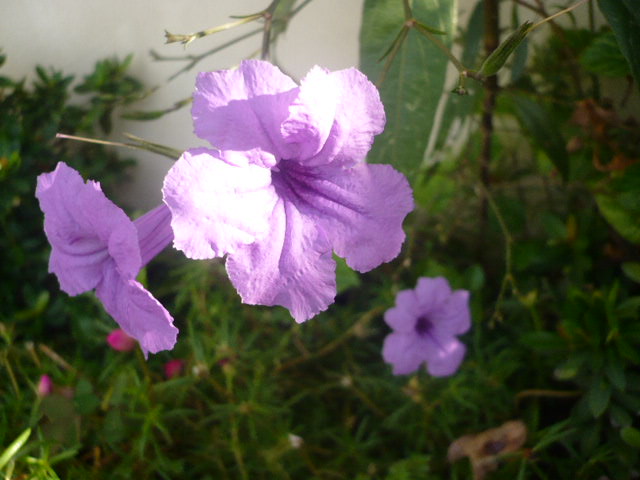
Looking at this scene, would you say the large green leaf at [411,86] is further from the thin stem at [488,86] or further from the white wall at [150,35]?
the white wall at [150,35]

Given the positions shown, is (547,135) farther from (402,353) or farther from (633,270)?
(402,353)

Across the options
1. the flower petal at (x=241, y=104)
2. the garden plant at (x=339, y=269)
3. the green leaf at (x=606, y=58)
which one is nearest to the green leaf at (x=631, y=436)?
the garden plant at (x=339, y=269)

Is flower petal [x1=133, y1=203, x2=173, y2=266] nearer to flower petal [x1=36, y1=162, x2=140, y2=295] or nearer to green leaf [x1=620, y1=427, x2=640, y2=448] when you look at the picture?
flower petal [x1=36, y1=162, x2=140, y2=295]

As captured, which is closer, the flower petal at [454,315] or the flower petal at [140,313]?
the flower petal at [140,313]

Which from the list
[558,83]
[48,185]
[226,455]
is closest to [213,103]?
[48,185]

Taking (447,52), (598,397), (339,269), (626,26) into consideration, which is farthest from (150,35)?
(598,397)

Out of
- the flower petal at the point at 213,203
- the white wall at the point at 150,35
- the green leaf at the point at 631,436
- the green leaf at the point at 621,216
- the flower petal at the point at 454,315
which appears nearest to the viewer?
the flower petal at the point at 213,203

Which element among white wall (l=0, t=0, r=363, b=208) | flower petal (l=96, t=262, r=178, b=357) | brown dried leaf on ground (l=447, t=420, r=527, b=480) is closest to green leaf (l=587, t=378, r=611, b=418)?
brown dried leaf on ground (l=447, t=420, r=527, b=480)
